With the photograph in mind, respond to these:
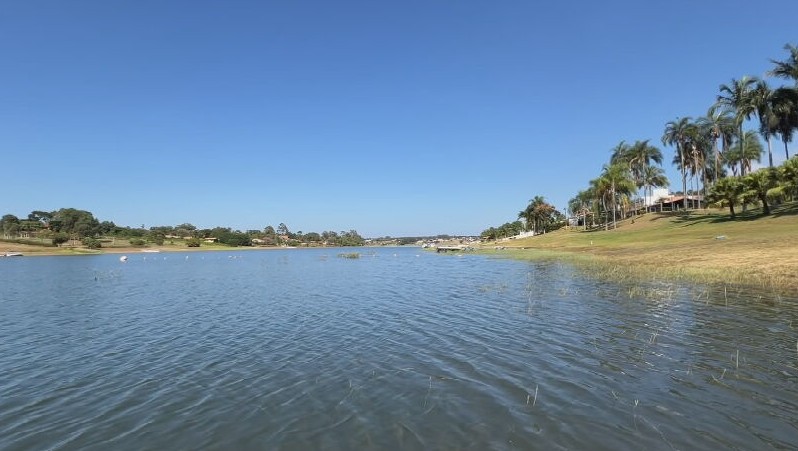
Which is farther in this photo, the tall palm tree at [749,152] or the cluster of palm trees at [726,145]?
the tall palm tree at [749,152]

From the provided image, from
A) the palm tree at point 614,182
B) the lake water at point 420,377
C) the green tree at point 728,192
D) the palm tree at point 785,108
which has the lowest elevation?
the lake water at point 420,377

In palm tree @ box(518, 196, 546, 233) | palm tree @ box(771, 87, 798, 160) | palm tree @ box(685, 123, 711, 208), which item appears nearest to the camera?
palm tree @ box(771, 87, 798, 160)

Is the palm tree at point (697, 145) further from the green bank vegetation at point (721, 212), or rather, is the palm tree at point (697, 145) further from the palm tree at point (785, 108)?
the palm tree at point (785, 108)

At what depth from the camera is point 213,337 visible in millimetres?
20031

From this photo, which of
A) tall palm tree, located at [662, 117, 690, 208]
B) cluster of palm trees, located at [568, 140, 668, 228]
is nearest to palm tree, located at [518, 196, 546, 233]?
cluster of palm trees, located at [568, 140, 668, 228]

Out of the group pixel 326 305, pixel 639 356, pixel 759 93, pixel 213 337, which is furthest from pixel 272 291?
pixel 759 93

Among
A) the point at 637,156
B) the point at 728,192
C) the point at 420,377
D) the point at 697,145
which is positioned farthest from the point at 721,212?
the point at 420,377

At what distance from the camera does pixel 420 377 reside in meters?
13.3

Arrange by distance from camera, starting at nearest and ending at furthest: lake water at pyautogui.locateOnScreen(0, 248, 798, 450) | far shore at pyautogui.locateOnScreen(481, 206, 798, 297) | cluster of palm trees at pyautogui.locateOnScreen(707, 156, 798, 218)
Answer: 1. lake water at pyautogui.locateOnScreen(0, 248, 798, 450)
2. far shore at pyautogui.locateOnScreen(481, 206, 798, 297)
3. cluster of palm trees at pyautogui.locateOnScreen(707, 156, 798, 218)

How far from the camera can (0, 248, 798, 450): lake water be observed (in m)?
9.31

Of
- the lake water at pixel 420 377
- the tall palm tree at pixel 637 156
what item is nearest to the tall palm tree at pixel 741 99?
the tall palm tree at pixel 637 156

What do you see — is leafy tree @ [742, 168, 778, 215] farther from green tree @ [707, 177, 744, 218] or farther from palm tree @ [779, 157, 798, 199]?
palm tree @ [779, 157, 798, 199]

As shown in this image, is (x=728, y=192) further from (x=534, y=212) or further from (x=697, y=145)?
(x=534, y=212)

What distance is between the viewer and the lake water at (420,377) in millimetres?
9312
